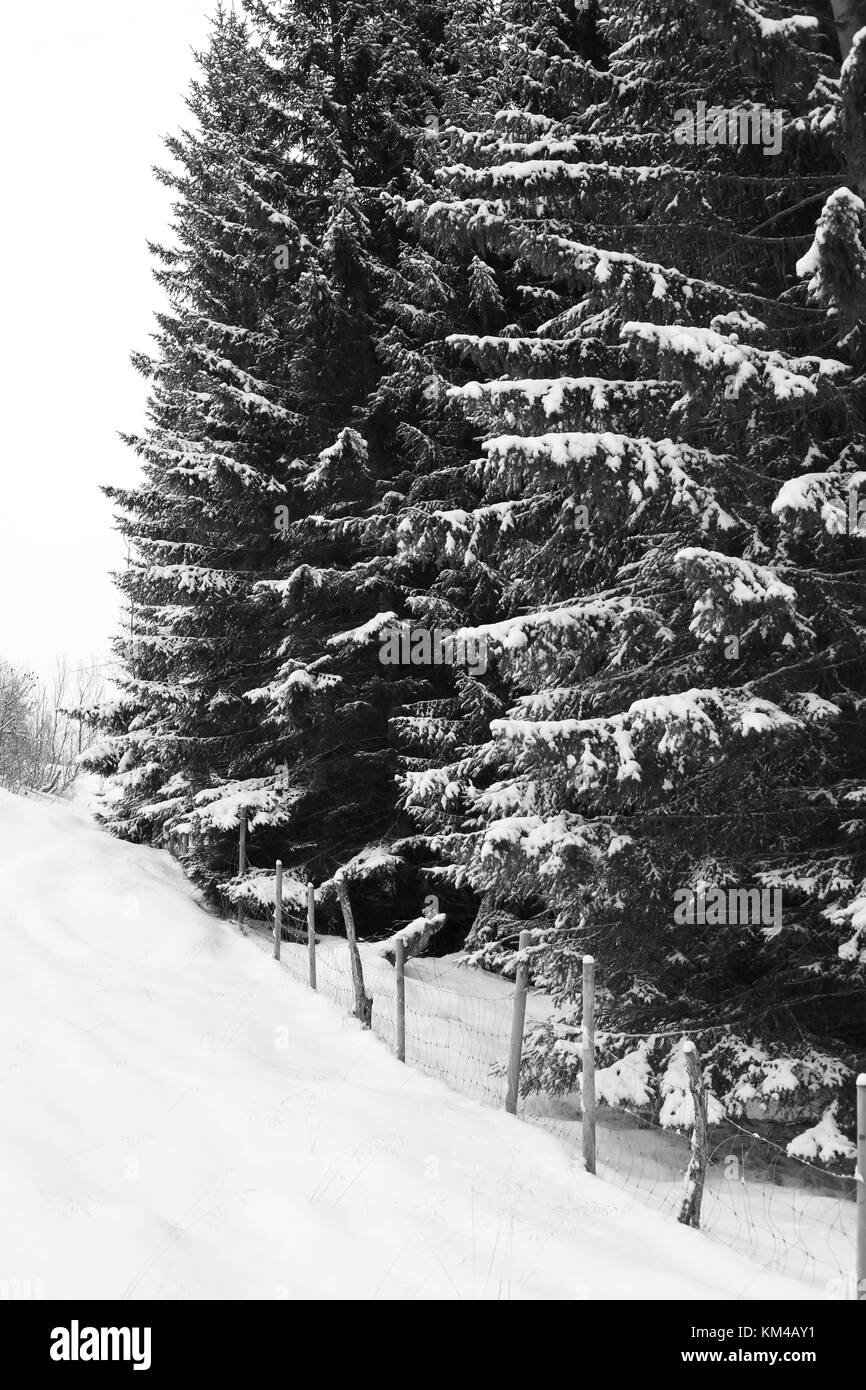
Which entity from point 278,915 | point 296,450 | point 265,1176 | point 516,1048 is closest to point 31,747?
point 296,450

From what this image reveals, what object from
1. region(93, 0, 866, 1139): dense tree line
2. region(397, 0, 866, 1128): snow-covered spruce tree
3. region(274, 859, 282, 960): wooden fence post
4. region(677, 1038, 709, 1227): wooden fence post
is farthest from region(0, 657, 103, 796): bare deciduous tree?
region(677, 1038, 709, 1227): wooden fence post

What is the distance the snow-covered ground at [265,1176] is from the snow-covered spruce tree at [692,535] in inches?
75.3

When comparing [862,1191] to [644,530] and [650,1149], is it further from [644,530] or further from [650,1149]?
[644,530]

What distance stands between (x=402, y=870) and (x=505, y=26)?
1044 cm

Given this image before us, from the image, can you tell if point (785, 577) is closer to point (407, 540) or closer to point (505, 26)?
point (407, 540)

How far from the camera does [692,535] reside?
811 cm

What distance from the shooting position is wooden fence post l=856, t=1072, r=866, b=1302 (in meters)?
4.65

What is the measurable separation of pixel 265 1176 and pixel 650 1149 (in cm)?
431

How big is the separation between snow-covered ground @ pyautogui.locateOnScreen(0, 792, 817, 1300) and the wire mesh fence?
66 centimetres

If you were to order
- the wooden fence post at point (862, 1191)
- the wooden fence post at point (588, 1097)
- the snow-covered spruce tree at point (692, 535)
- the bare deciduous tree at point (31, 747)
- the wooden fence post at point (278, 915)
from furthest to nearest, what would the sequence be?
1. the bare deciduous tree at point (31, 747)
2. the wooden fence post at point (278, 915)
3. the snow-covered spruce tree at point (692, 535)
4. the wooden fence post at point (588, 1097)
5. the wooden fence post at point (862, 1191)

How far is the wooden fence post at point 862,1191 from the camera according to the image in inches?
183

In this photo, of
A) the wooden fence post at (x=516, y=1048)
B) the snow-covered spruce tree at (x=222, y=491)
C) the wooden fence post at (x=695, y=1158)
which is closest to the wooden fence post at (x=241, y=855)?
the snow-covered spruce tree at (x=222, y=491)

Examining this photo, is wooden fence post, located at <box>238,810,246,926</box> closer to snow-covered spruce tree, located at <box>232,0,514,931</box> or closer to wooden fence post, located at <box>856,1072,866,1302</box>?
snow-covered spruce tree, located at <box>232,0,514,931</box>

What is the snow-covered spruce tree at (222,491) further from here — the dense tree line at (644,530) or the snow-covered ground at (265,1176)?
the snow-covered ground at (265,1176)
